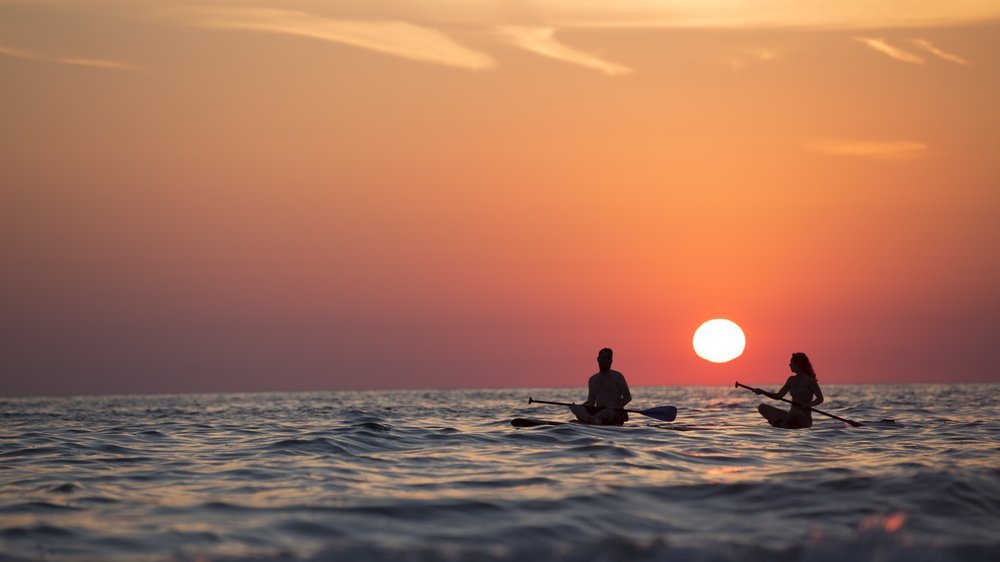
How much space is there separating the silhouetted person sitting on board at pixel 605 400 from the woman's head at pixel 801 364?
13.8ft

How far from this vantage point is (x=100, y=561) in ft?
31.6

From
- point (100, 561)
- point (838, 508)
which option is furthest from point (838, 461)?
point (100, 561)

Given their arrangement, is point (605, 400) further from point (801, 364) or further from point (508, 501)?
point (508, 501)

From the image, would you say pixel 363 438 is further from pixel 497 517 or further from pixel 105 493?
pixel 497 517

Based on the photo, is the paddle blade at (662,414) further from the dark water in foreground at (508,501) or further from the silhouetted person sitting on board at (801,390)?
the dark water in foreground at (508,501)

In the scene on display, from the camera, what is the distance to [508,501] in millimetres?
12875

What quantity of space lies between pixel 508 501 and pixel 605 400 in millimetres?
11218

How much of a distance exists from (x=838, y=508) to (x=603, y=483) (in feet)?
11.7

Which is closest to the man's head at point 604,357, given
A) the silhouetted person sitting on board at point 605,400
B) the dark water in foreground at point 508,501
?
the silhouetted person sitting on board at point 605,400

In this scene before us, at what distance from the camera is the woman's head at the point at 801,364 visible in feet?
77.2

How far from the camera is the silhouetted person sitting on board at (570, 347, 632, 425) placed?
2367 centimetres

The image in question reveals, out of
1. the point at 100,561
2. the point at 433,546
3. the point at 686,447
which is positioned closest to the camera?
the point at 100,561

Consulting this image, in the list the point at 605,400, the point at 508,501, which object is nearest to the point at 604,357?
the point at 605,400

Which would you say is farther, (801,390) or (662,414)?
(662,414)
